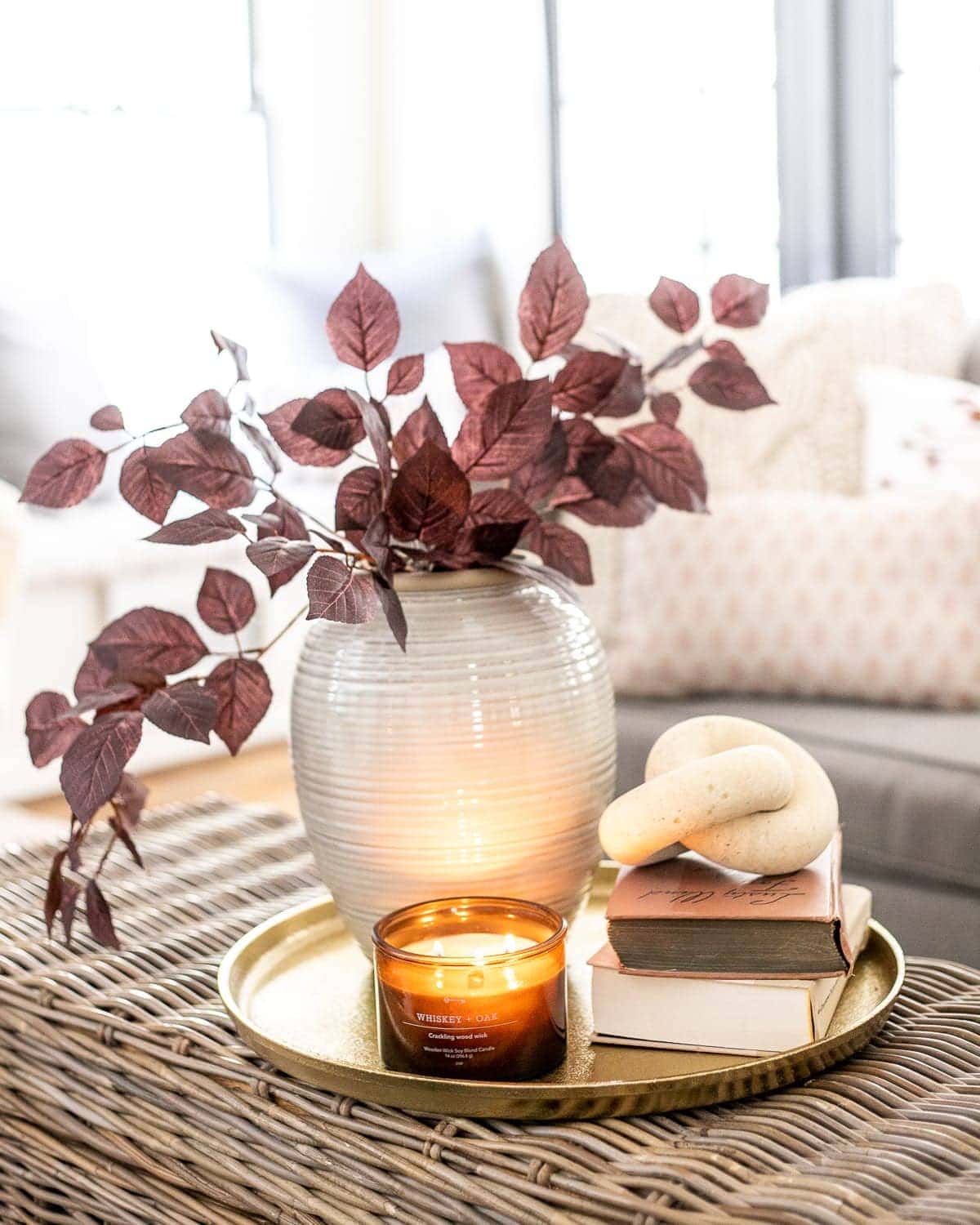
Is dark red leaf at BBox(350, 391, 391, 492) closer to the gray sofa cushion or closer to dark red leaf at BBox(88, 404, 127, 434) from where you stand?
dark red leaf at BBox(88, 404, 127, 434)

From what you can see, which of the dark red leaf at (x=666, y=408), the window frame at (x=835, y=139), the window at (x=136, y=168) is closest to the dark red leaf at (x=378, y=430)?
the dark red leaf at (x=666, y=408)

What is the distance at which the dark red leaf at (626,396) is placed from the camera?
894mm

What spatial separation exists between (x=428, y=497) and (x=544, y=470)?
102mm

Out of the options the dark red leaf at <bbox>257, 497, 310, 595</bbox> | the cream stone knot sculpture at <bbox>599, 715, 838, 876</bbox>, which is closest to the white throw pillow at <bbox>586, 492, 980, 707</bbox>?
the cream stone knot sculpture at <bbox>599, 715, 838, 876</bbox>

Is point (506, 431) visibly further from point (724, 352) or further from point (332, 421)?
point (724, 352)

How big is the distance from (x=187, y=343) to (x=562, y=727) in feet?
9.21

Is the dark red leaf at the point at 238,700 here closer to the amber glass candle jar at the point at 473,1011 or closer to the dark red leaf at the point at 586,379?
the amber glass candle jar at the point at 473,1011

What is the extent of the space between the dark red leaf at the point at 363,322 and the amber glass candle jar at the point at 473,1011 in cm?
32

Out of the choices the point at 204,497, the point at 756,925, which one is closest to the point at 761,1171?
the point at 756,925

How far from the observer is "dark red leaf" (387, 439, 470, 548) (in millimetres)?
755

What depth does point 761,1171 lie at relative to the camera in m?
0.66

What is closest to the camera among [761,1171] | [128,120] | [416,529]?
[761,1171]

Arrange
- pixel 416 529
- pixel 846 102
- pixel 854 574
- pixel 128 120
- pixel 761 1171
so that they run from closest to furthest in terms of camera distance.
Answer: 1. pixel 761 1171
2. pixel 416 529
3. pixel 854 574
4. pixel 846 102
5. pixel 128 120

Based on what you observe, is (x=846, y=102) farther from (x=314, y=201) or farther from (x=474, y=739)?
(x=474, y=739)
